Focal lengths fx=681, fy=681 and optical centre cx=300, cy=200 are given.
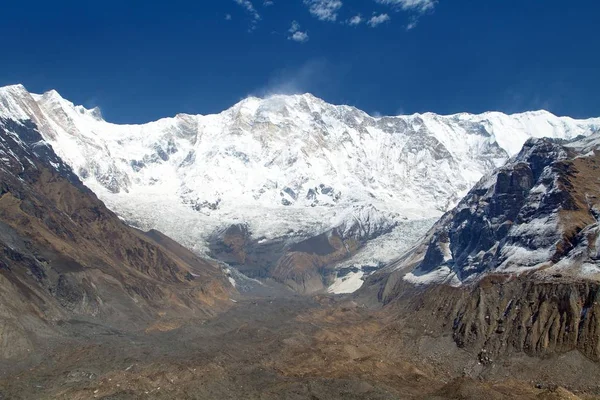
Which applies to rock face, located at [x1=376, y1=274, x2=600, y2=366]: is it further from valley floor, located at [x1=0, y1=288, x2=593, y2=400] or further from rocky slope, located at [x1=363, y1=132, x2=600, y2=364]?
valley floor, located at [x1=0, y1=288, x2=593, y2=400]

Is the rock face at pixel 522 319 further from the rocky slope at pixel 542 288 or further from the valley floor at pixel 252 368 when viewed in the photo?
the valley floor at pixel 252 368

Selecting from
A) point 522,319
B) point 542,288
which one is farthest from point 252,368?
point 542,288

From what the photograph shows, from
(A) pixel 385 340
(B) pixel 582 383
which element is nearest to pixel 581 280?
(B) pixel 582 383

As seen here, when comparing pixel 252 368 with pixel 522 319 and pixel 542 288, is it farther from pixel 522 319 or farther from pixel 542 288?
pixel 542 288

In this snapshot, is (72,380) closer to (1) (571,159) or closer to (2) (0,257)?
(2) (0,257)

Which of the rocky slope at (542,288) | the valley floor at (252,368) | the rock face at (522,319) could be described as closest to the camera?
the valley floor at (252,368)

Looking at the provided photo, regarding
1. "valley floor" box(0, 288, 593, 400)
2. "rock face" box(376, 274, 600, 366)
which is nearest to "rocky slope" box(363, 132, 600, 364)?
"rock face" box(376, 274, 600, 366)

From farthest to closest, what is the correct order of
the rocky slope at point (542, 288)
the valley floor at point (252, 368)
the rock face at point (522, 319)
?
the rocky slope at point (542, 288), the rock face at point (522, 319), the valley floor at point (252, 368)

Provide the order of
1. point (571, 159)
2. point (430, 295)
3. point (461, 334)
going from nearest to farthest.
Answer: point (461, 334) < point (430, 295) < point (571, 159)

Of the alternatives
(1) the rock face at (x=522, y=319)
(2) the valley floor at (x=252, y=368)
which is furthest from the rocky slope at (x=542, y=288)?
(2) the valley floor at (x=252, y=368)
